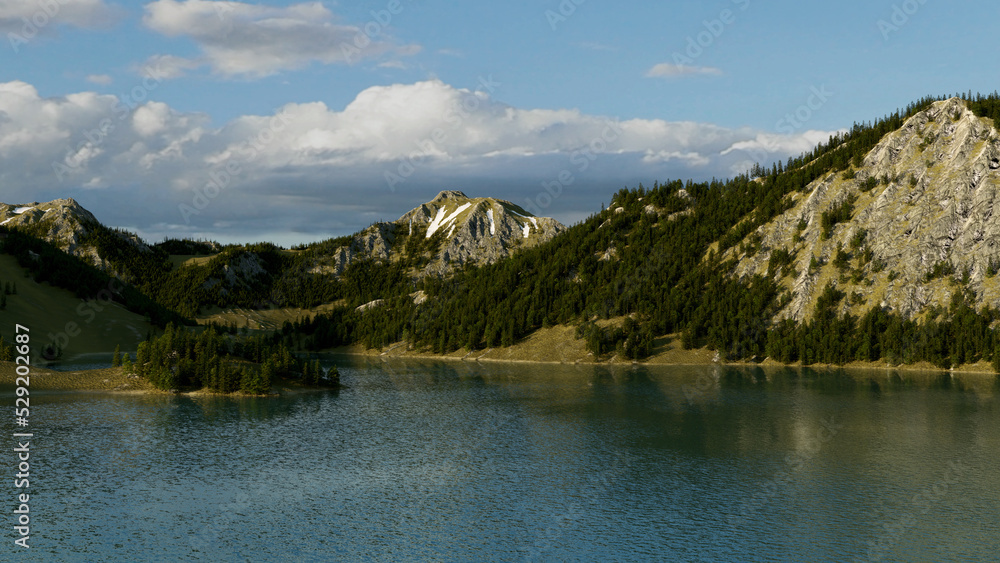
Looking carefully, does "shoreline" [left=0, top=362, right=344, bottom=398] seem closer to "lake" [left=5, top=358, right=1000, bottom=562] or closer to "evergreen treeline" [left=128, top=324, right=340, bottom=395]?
"evergreen treeline" [left=128, top=324, right=340, bottom=395]

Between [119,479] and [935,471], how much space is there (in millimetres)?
93018

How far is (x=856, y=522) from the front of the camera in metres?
67.4

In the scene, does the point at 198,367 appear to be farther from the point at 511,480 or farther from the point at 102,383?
the point at 511,480

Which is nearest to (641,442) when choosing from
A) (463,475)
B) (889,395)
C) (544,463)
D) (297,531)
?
(544,463)

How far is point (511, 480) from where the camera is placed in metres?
83.0

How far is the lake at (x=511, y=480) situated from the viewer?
A: 62.1 meters

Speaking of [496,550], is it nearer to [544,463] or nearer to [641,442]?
[544,463]

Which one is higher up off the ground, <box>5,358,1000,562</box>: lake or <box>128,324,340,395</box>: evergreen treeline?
<box>128,324,340,395</box>: evergreen treeline

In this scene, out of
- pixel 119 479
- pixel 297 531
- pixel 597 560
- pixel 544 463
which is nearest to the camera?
pixel 597 560

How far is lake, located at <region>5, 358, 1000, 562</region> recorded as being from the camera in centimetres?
6206

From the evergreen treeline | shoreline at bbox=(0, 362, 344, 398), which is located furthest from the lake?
the evergreen treeline

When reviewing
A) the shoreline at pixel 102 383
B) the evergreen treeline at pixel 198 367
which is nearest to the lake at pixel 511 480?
the shoreline at pixel 102 383

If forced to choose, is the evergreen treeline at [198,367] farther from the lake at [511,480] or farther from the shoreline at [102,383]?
the lake at [511,480]

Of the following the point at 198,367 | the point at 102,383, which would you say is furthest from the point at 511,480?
the point at 102,383
